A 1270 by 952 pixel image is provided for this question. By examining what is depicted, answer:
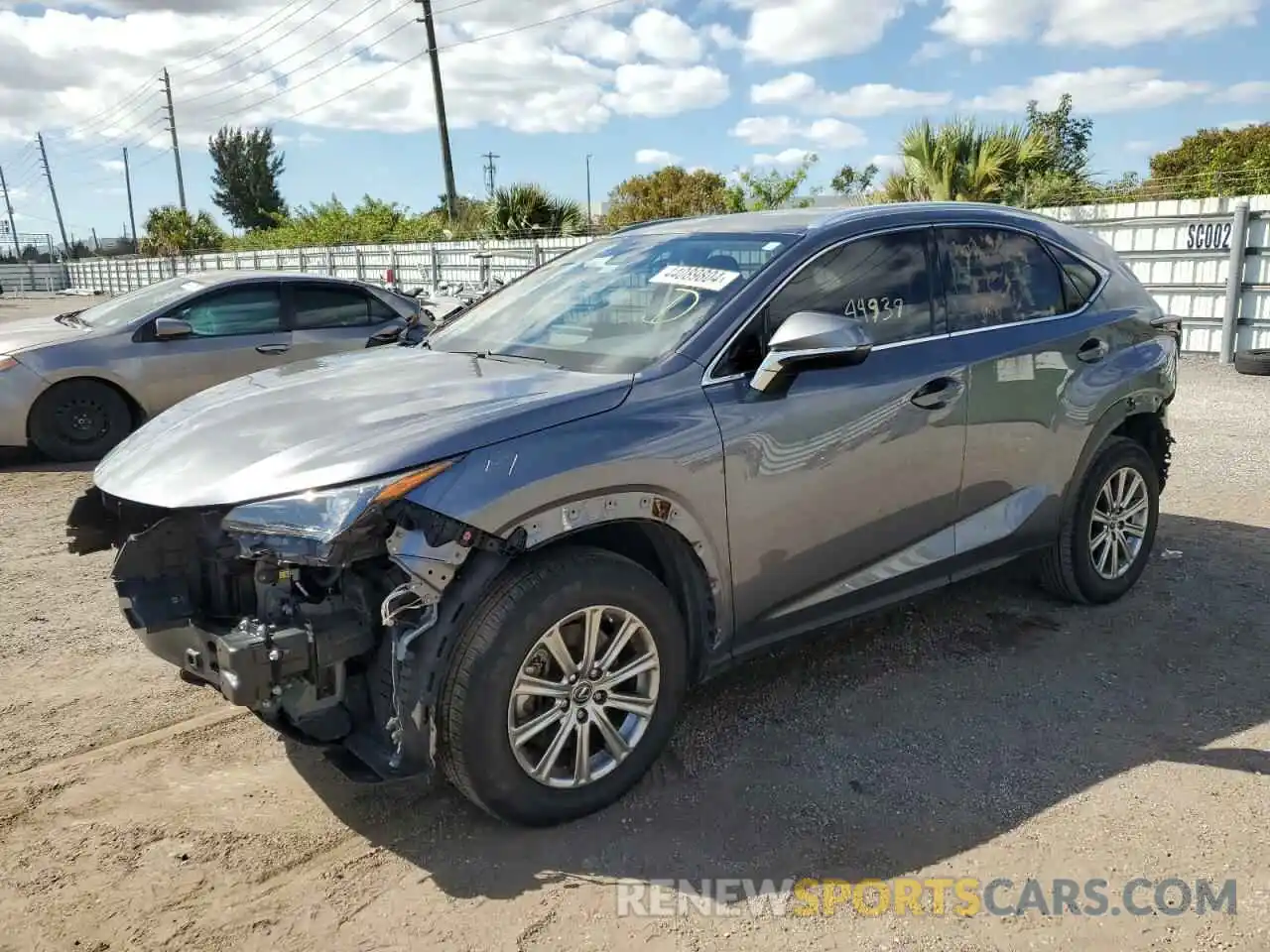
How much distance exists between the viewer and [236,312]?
8.40 meters

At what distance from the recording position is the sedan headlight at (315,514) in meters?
2.58

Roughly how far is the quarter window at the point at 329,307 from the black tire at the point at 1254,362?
9585mm

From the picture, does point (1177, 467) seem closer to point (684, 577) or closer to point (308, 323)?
point (684, 577)

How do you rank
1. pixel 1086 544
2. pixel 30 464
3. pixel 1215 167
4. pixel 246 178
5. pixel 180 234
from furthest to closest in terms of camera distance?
pixel 246 178 → pixel 180 234 → pixel 1215 167 → pixel 30 464 → pixel 1086 544

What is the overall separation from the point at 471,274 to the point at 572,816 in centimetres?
2198

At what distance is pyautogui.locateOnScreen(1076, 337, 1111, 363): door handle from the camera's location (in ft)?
14.2

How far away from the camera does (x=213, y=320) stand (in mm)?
8305

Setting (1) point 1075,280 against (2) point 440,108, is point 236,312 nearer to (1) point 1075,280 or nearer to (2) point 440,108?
(1) point 1075,280

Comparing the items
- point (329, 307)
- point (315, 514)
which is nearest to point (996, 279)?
point (315, 514)

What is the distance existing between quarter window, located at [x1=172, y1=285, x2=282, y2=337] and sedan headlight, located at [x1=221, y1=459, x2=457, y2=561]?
20.4 ft

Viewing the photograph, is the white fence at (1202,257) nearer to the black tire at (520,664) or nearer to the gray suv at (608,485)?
the gray suv at (608,485)

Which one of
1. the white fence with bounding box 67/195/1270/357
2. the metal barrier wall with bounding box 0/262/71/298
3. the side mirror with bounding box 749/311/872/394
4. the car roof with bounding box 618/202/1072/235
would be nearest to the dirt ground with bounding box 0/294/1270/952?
the side mirror with bounding box 749/311/872/394

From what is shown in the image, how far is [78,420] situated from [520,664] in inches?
262

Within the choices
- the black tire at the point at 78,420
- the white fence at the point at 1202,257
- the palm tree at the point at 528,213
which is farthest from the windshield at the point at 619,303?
the palm tree at the point at 528,213
